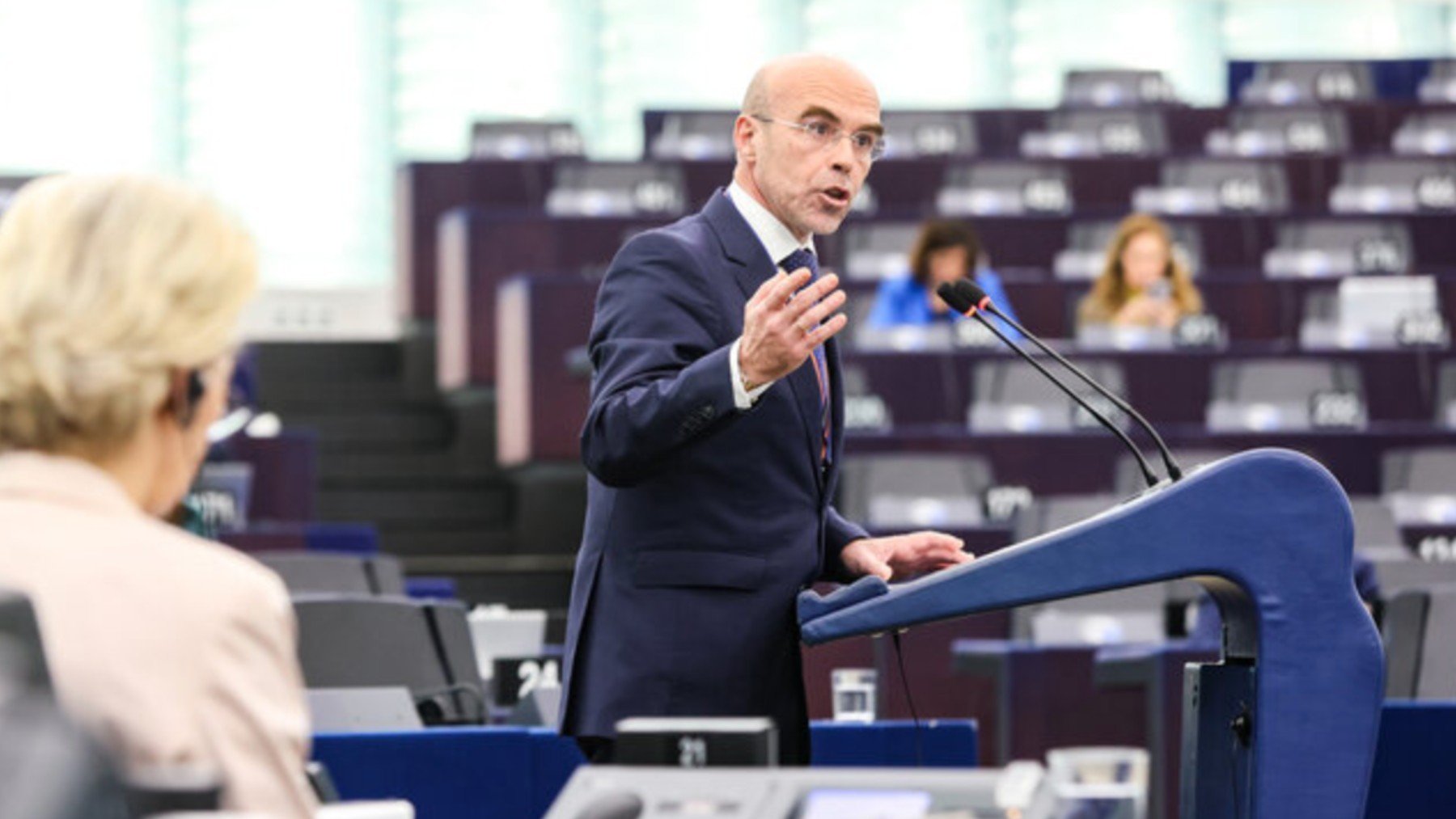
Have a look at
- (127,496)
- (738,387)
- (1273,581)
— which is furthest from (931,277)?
(127,496)

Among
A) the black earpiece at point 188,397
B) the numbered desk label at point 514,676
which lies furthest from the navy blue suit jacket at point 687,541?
the numbered desk label at point 514,676

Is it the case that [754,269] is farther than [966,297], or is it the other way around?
[754,269]

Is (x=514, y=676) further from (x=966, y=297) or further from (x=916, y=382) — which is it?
(x=916, y=382)

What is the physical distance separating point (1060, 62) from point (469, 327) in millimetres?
6280

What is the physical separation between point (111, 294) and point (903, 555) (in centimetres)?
131

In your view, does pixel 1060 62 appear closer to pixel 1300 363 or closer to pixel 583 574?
pixel 1300 363

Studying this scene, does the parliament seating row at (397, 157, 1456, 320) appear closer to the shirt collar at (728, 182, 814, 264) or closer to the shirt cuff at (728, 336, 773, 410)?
the shirt collar at (728, 182, 814, 264)

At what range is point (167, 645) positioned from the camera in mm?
1287

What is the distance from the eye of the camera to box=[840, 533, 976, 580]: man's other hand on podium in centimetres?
250

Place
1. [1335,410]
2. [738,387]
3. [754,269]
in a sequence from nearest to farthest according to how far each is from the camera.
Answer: [738,387]
[754,269]
[1335,410]

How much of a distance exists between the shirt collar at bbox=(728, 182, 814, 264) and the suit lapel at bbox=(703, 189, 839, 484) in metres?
0.01

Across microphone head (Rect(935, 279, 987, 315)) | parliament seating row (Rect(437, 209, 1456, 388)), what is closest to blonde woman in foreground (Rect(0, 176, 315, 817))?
microphone head (Rect(935, 279, 987, 315))

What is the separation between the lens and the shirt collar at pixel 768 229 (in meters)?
2.67

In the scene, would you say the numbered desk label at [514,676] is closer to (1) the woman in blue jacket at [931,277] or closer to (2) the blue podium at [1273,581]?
(2) the blue podium at [1273,581]
